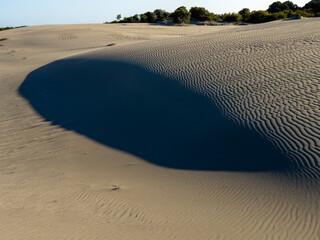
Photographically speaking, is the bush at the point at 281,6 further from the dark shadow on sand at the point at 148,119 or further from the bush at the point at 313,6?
the dark shadow on sand at the point at 148,119

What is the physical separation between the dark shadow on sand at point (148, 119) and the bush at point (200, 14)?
113 feet

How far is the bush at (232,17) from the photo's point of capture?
46.3 meters

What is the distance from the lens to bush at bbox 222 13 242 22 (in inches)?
1823

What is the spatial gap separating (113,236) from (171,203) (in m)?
1.34

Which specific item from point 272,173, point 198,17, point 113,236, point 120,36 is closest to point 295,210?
point 272,173

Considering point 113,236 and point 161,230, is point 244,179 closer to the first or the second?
point 161,230

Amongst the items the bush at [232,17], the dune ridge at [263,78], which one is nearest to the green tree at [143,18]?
the bush at [232,17]

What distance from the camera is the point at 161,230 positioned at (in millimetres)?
4484

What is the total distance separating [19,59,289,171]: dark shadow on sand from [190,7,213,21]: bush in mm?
34557

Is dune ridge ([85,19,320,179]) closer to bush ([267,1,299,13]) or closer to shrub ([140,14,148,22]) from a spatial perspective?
shrub ([140,14,148,22])

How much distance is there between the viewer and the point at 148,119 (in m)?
9.04

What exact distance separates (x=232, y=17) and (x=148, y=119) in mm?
43100

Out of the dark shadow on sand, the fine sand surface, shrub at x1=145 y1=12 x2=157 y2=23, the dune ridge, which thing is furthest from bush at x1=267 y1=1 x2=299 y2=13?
the dark shadow on sand

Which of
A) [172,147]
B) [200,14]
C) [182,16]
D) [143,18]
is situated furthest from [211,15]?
[172,147]
